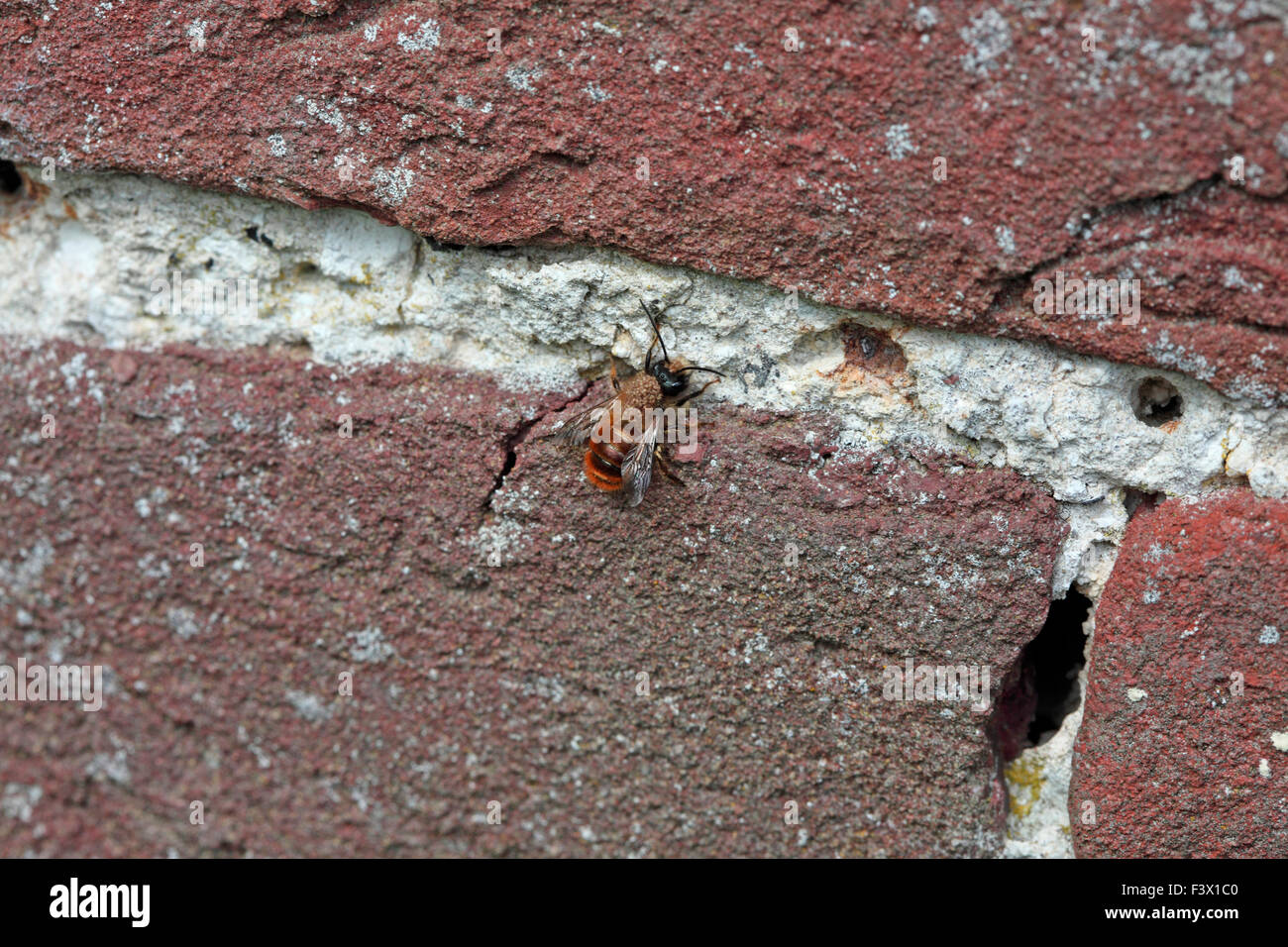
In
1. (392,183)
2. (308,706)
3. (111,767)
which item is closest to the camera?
(392,183)

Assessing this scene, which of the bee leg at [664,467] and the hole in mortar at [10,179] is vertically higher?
the hole in mortar at [10,179]

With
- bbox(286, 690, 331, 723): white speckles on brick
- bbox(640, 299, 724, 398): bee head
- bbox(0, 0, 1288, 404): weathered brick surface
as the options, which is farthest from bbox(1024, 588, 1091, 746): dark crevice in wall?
bbox(286, 690, 331, 723): white speckles on brick

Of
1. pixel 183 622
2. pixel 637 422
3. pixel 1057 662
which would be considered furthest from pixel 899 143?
pixel 183 622

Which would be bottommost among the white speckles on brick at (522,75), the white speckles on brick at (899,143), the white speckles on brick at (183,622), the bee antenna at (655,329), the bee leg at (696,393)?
the white speckles on brick at (183,622)

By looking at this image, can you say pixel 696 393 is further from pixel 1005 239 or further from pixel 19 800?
pixel 19 800

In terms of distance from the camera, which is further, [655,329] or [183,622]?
[183,622]

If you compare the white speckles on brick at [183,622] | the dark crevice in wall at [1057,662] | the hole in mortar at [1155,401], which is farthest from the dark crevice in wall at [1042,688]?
the white speckles on brick at [183,622]

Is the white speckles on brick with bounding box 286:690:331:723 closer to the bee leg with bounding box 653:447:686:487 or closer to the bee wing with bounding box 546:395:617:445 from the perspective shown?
the bee wing with bounding box 546:395:617:445

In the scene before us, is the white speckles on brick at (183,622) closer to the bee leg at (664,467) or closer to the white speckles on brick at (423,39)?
the bee leg at (664,467)
